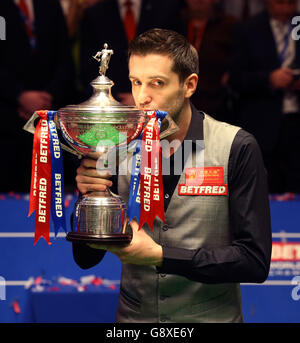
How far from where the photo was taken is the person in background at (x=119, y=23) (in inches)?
156

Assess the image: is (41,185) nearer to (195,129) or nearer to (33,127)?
(33,127)

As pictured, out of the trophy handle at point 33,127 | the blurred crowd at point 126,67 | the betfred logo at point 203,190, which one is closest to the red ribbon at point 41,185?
the trophy handle at point 33,127

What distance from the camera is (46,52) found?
13.2 feet

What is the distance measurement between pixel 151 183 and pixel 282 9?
2277 mm

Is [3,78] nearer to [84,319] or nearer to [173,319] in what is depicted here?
[84,319]

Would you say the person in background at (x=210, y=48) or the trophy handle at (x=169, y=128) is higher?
the person in background at (x=210, y=48)

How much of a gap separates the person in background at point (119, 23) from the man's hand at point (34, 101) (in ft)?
0.78

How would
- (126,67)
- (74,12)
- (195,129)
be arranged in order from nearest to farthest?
(195,129) < (126,67) < (74,12)

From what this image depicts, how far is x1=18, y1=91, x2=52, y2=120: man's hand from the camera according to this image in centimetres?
395

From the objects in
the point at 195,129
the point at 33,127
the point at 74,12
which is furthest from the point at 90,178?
the point at 74,12

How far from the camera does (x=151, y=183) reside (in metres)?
2.07

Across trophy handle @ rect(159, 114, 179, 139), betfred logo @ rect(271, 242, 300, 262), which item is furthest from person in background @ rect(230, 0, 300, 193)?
trophy handle @ rect(159, 114, 179, 139)

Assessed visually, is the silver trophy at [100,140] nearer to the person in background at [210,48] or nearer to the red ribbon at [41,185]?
the red ribbon at [41,185]

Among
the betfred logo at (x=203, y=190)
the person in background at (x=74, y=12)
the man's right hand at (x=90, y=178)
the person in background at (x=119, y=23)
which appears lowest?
the betfred logo at (x=203, y=190)
